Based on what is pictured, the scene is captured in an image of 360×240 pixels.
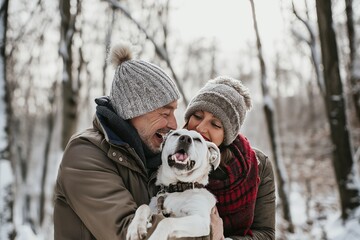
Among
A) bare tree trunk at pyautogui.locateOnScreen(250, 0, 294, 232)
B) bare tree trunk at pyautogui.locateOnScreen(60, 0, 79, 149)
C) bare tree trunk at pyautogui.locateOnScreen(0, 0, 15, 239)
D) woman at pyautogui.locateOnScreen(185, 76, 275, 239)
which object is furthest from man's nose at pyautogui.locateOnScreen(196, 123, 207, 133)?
bare tree trunk at pyautogui.locateOnScreen(60, 0, 79, 149)

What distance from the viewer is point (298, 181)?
2202 centimetres

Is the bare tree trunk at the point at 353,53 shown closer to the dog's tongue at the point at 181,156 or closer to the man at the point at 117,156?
A: the man at the point at 117,156

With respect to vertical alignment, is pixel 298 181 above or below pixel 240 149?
below

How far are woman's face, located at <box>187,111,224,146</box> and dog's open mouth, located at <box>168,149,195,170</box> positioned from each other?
484 millimetres

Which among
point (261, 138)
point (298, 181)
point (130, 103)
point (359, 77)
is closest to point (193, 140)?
point (130, 103)

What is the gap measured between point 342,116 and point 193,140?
5.51 meters

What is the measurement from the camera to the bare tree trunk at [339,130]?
7450mm

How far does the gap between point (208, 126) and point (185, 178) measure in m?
0.66

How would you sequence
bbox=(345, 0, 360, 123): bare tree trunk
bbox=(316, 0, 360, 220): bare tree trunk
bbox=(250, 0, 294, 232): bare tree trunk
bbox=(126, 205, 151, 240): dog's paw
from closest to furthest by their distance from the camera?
1. bbox=(126, 205, 151, 240): dog's paw
2. bbox=(316, 0, 360, 220): bare tree trunk
3. bbox=(345, 0, 360, 123): bare tree trunk
4. bbox=(250, 0, 294, 232): bare tree trunk

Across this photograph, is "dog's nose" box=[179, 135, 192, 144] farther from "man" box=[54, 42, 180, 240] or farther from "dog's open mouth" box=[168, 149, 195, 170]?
"man" box=[54, 42, 180, 240]

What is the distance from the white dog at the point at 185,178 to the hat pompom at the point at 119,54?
765mm

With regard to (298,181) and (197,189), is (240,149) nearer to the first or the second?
(197,189)

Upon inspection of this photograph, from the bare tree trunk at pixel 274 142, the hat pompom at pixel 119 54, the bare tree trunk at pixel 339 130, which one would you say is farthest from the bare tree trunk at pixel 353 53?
the hat pompom at pixel 119 54

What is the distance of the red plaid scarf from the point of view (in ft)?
10.7
